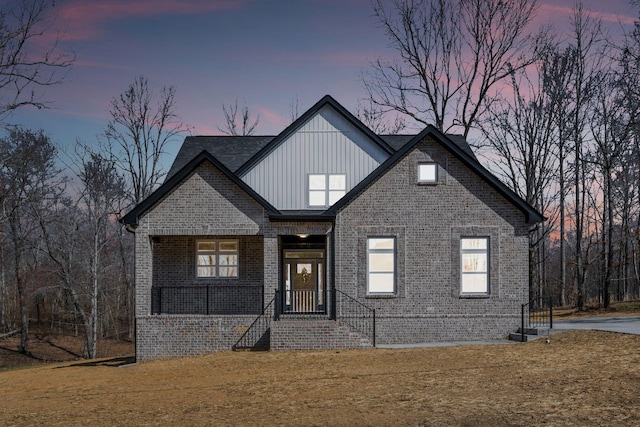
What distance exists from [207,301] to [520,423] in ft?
38.7

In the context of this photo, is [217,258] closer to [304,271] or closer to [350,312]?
[304,271]

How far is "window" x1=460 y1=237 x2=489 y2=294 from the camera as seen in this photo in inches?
757

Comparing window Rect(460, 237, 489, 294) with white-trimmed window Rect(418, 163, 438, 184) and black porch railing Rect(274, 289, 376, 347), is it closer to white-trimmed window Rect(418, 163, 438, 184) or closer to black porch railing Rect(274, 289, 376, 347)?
white-trimmed window Rect(418, 163, 438, 184)

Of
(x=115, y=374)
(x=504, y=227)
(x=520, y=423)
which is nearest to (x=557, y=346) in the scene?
(x=504, y=227)

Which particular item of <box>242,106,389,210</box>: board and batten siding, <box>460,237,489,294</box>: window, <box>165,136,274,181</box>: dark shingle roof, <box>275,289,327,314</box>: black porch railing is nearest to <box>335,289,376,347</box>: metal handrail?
<box>275,289,327,314</box>: black porch railing

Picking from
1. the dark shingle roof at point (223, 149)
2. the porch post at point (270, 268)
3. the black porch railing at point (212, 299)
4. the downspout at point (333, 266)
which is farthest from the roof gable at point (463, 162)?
the dark shingle roof at point (223, 149)

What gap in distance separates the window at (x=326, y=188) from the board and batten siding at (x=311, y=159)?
0.16m

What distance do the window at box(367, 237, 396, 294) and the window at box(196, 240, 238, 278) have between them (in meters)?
4.87

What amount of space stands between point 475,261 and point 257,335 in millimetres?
7455

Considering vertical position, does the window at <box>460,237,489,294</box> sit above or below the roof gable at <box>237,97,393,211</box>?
below

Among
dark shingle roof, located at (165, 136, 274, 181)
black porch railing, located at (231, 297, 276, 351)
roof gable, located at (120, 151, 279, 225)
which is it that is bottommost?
black porch railing, located at (231, 297, 276, 351)

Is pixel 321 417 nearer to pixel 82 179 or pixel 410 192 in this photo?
pixel 410 192

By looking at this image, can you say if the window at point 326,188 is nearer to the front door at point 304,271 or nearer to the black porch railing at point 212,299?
the front door at point 304,271

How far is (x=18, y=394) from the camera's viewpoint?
46.3 feet
